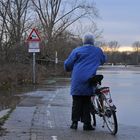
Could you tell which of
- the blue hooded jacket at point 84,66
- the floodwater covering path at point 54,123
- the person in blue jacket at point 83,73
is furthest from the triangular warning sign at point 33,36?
the blue hooded jacket at point 84,66

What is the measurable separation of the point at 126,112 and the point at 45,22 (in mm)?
46035

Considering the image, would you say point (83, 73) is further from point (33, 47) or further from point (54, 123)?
point (33, 47)

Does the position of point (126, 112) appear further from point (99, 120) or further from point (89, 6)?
point (89, 6)

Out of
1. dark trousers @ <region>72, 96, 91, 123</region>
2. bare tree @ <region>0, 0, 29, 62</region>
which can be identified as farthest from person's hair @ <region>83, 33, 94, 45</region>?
bare tree @ <region>0, 0, 29, 62</region>

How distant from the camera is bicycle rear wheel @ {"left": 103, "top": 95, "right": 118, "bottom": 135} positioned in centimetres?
996

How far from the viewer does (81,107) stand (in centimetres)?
1060

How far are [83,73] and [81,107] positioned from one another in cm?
72

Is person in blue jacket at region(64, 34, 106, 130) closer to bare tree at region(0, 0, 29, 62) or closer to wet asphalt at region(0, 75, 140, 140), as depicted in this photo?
wet asphalt at region(0, 75, 140, 140)

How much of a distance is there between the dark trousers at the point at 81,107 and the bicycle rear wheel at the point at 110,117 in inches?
15.8

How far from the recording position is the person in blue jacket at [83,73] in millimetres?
10367

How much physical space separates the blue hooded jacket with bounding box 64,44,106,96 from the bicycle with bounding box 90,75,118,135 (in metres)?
0.14

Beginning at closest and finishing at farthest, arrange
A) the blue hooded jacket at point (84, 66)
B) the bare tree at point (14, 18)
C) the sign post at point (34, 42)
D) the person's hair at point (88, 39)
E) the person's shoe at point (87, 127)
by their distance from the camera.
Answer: the blue hooded jacket at point (84, 66), the person's shoe at point (87, 127), the person's hair at point (88, 39), the sign post at point (34, 42), the bare tree at point (14, 18)

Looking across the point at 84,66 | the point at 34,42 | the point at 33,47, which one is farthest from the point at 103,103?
the point at 34,42

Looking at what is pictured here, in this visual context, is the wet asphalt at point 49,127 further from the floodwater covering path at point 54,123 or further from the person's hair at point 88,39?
the person's hair at point 88,39
